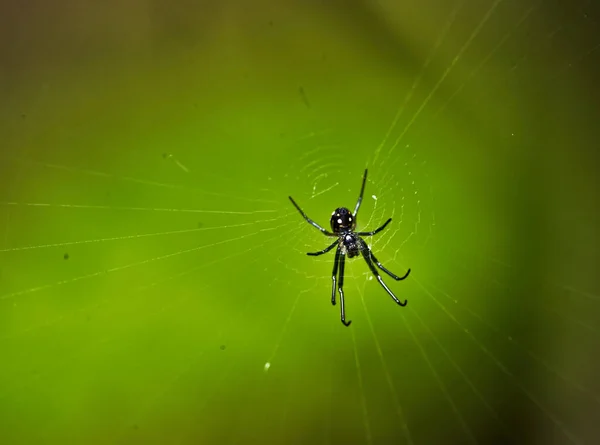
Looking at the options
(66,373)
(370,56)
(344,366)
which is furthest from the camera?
(370,56)

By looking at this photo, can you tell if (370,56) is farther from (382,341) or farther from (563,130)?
(382,341)

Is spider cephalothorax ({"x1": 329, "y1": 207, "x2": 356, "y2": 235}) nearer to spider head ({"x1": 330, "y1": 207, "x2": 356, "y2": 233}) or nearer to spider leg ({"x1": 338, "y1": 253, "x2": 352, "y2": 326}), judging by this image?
spider head ({"x1": 330, "y1": 207, "x2": 356, "y2": 233})

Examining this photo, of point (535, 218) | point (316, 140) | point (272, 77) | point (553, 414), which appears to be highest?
point (272, 77)

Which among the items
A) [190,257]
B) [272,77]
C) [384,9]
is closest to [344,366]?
[190,257]

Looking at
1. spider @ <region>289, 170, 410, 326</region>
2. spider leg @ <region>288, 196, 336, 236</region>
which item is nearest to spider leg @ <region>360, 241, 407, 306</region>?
spider @ <region>289, 170, 410, 326</region>

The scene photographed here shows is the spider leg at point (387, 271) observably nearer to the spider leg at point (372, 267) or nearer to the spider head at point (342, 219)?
the spider leg at point (372, 267)

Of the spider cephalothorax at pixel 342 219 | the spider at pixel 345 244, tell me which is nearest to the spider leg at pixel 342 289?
the spider at pixel 345 244

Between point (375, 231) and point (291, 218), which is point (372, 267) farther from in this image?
point (291, 218)

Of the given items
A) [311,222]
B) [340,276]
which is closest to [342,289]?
[340,276]

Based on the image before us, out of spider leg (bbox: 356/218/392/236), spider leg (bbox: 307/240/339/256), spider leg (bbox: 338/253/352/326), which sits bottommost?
spider leg (bbox: 338/253/352/326)
